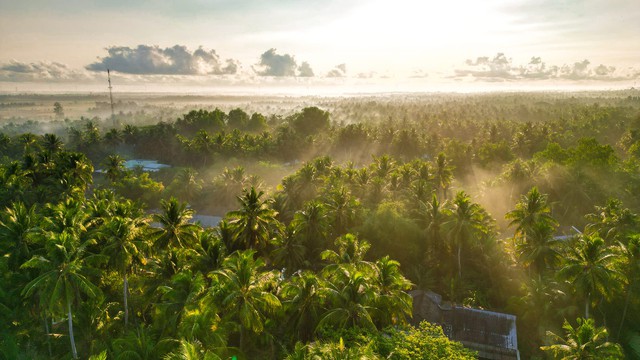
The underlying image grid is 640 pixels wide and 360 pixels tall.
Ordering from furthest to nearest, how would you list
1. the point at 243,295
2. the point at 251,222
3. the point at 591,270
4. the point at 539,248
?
the point at 539,248
the point at 251,222
the point at 591,270
the point at 243,295

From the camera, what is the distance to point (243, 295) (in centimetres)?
2400

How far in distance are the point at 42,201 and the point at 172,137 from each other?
58.8 m

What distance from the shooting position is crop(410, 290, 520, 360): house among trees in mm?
29891

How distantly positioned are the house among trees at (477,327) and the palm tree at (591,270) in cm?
587

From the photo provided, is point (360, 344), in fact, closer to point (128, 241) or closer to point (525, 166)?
point (128, 241)

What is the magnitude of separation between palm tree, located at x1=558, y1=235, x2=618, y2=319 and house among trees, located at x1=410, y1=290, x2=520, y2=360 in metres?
5.87

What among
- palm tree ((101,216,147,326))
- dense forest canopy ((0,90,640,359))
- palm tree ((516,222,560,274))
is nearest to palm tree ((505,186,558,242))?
dense forest canopy ((0,90,640,359))

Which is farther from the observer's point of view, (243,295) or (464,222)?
(464,222)

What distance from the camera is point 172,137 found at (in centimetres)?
10469

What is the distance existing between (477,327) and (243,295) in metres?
20.4

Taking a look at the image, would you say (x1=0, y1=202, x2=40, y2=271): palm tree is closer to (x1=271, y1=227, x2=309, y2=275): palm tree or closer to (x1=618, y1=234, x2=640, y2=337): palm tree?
(x1=271, y1=227, x2=309, y2=275): palm tree

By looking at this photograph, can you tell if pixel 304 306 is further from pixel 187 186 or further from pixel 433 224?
pixel 187 186

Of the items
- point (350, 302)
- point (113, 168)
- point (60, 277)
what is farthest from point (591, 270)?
point (113, 168)

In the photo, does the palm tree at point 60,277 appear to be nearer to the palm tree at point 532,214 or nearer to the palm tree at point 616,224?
the palm tree at point 532,214
